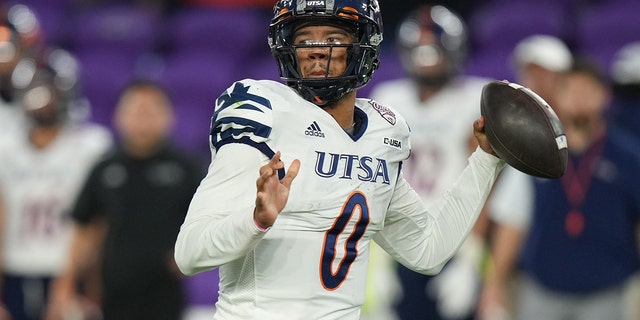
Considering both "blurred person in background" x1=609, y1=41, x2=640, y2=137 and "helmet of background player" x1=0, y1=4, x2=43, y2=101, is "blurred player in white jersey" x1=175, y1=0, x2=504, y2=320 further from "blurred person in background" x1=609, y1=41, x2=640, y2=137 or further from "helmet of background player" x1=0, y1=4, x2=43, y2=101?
"helmet of background player" x1=0, y1=4, x2=43, y2=101

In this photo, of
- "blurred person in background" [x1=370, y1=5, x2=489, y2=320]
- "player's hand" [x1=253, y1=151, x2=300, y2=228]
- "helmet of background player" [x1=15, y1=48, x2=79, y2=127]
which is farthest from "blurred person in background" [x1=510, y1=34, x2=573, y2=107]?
"player's hand" [x1=253, y1=151, x2=300, y2=228]

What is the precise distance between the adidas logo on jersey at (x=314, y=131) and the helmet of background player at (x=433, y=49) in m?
3.10

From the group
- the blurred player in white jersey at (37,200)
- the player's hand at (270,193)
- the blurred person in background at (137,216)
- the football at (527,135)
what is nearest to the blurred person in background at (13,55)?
the blurred player in white jersey at (37,200)

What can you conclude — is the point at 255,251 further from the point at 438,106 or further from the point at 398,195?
the point at 438,106

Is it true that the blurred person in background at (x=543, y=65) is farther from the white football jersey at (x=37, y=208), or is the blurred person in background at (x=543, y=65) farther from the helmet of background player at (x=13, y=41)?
the helmet of background player at (x=13, y=41)

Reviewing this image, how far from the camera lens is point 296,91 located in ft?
9.59

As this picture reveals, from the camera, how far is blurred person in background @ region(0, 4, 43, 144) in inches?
258

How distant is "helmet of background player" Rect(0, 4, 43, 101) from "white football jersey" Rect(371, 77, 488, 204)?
7.35 feet

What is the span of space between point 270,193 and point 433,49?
353cm

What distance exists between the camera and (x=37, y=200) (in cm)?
595

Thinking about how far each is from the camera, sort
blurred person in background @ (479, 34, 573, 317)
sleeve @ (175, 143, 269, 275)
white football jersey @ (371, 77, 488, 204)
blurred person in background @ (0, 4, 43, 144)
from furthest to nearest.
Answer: blurred person in background @ (0, 4, 43, 144), blurred person in background @ (479, 34, 573, 317), white football jersey @ (371, 77, 488, 204), sleeve @ (175, 143, 269, 275)

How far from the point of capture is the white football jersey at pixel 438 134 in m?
5.64

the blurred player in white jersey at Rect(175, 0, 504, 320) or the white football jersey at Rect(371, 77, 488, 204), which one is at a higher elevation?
the blurred player in white jersey at Rect(175, 0, 504, 320)

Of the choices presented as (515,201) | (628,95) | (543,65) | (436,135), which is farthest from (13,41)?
(628,95)
